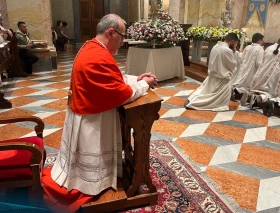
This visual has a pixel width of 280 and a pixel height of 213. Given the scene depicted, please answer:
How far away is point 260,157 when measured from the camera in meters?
3.25

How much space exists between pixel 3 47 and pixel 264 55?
521 centimetres

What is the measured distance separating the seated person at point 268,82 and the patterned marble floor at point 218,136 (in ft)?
0.71

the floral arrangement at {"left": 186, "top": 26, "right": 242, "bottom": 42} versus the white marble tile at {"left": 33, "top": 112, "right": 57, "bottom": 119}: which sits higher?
Answer: the floral arrangement at {"left": 186, "top": 26, "right": 242, "bottom": 42}

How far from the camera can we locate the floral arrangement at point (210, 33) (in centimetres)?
711

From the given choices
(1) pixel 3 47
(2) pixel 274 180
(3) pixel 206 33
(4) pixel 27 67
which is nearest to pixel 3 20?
(4) pixel 27 67

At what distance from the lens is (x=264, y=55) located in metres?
5.11

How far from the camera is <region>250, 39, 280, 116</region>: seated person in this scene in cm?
473

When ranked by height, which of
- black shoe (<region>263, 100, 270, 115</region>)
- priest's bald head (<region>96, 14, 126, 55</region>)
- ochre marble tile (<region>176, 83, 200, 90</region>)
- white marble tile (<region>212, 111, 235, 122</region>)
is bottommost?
white marble tile (<region>212, 111, 235, 122</region>)

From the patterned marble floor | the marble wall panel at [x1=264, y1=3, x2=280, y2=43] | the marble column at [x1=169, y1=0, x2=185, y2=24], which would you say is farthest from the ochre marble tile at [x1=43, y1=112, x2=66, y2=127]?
the marble wall panel at [x1=264, y1=3, x2=280, y2=43]

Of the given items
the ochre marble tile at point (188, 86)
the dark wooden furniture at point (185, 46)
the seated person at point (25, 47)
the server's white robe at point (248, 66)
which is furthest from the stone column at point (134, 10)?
the server's white robe at point (248, 66)

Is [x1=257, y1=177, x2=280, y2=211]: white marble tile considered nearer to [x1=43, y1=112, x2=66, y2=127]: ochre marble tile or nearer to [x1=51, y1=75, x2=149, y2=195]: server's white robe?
[x1=51, y1=75, x2=149, y2=195]: server's white robe

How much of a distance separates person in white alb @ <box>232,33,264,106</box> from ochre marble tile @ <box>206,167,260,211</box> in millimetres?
2725

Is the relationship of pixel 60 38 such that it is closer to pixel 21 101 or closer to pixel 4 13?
pixel 4 13

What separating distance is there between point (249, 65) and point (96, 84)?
15.0 feet
